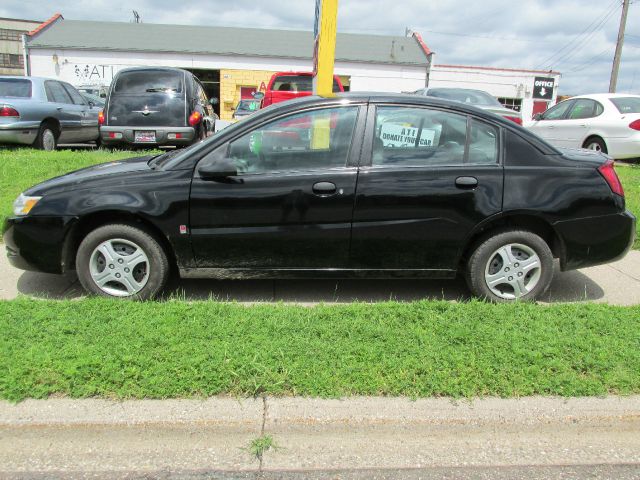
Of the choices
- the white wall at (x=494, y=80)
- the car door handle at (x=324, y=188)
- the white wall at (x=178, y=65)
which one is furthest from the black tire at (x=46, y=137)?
the white wall at (x=494, y=80)

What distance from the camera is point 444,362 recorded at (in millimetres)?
3229

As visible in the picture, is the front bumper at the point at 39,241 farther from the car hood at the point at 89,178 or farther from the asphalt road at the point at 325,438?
the asphalt road at the point at 325,438

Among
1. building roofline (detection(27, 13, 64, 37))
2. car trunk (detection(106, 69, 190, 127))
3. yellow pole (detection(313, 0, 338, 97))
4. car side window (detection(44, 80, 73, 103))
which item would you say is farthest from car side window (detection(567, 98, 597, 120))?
building roofline (detection(27, 13, 64, 37))

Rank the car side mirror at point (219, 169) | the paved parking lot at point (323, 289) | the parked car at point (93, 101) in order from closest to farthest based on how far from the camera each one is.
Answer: the car side mirror at point (219, 169)
the paved parking lot at point (323, 289)
the parked car at point (93, 101)

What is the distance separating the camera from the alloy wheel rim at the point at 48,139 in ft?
32.9

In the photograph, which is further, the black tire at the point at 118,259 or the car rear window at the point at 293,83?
the car rear window at the point at 293,83

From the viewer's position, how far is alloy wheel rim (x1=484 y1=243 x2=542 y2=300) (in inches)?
167

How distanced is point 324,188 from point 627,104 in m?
8.94

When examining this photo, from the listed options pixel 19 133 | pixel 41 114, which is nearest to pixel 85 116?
pixel 41 114

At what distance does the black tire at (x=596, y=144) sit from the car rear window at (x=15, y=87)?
1061 cm

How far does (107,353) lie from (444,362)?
6.58 ft

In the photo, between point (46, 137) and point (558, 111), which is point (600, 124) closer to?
point (558, 111)

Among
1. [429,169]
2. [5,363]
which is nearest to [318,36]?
[429,169]

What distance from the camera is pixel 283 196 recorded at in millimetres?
4035
